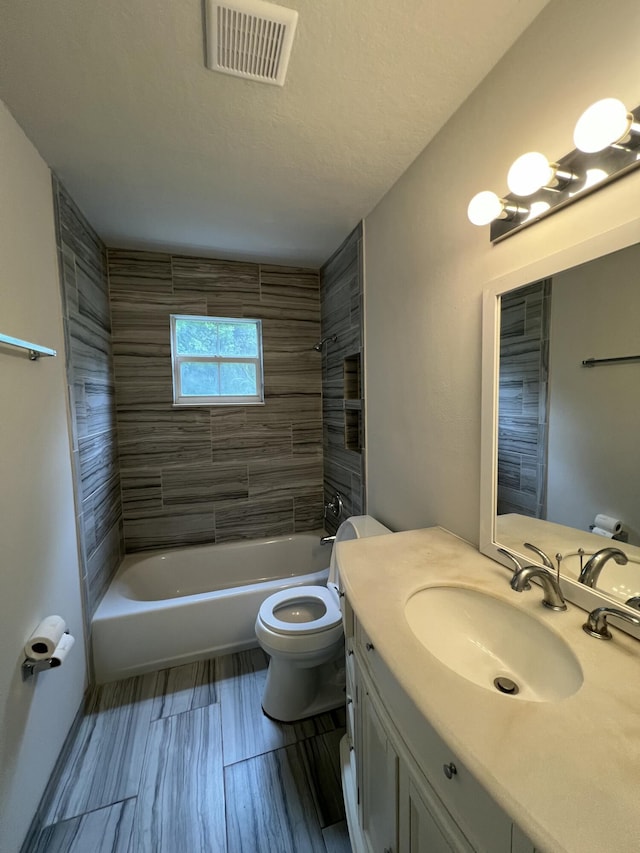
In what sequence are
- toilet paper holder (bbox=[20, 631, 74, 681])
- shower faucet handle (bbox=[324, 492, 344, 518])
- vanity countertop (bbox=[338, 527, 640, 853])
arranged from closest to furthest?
vanity countertop (bbox=[338, 527, 640, 853]) < toilet paper holder (bbox=[20, 631, 74, 681]) < shower faucet handle (bbox=[324, 492, 344, 518])

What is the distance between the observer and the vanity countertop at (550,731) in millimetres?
405

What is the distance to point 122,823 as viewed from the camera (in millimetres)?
1154

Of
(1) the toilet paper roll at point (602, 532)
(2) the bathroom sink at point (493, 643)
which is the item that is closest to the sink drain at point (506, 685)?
(2) the bathroom sink at point (493, 643)

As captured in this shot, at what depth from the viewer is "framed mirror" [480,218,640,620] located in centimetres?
76

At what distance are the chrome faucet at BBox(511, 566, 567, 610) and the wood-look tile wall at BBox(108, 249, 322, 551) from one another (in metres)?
2.03

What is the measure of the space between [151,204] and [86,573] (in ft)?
6.38

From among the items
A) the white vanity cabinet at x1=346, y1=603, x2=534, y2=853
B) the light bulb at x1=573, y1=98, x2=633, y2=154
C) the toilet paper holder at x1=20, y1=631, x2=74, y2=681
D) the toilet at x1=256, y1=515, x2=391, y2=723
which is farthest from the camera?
the toilet at x1=256, y1=515, x2=391, y2=723

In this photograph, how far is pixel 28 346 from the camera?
1140 mm

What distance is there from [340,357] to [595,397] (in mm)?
1673

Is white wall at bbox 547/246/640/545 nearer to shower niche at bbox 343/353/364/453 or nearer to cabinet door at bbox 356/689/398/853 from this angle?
cabinet door at bbox 356/689/398/853

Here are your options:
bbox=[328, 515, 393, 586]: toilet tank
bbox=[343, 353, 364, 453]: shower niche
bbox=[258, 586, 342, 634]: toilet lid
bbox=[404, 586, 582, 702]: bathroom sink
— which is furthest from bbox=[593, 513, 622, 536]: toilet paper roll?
bbox=[343, 353, 364, 453]: shower niche

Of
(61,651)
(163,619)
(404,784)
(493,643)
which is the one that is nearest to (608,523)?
(493,643)

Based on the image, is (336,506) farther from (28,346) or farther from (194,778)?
(28,346)

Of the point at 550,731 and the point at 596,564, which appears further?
the point at 596,564
